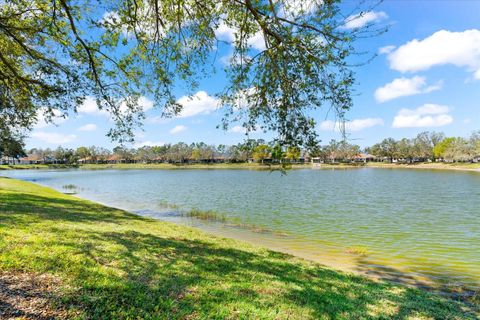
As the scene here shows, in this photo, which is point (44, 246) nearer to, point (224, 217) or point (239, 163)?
point (224, 217)

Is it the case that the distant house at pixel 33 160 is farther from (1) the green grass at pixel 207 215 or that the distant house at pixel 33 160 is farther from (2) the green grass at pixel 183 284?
(2) the green grass at pixel 183 284

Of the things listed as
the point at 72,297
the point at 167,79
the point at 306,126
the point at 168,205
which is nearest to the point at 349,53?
the point at 306,126

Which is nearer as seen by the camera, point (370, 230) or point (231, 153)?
point (370, 230)

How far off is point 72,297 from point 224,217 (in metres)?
17.6

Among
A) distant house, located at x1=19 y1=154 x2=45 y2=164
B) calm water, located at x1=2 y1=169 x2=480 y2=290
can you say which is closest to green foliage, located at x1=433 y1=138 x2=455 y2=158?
calm water, located at x1=2 y1=169 x2=480 y2=290

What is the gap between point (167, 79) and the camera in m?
9.89

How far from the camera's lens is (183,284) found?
237 inches

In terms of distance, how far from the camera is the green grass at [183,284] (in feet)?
16.3

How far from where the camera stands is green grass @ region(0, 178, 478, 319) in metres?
4.97

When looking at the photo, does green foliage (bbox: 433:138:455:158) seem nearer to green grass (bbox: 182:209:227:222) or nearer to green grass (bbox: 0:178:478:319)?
green grass (bbox: 182:209:227:222)

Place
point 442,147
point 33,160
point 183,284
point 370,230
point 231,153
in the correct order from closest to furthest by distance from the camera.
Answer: point 183,284 < point 370,230 < point 231,153 < point 442,147 < point 33,160

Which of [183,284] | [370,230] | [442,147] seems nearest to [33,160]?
[370,230]

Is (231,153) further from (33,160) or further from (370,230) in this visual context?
(33,160)

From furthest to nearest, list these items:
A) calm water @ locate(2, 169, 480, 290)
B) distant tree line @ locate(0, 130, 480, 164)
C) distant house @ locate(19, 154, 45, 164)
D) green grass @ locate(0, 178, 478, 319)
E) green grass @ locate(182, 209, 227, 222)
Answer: distant house @ locate(19, 154, 45, 164)
distant tree line @ locate(0, 130, 480, 164)
green grass @ locate(182, 209, 227, 222)
calm water @ locate(2, 169, 480, 290)
green grass @ locate(0, 178, 478, 319)
